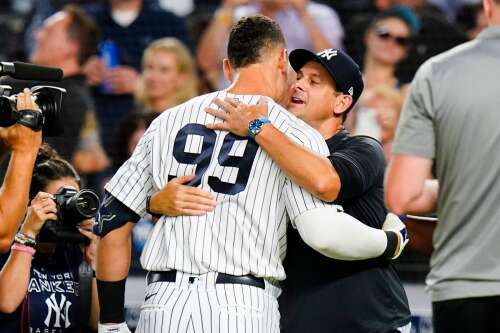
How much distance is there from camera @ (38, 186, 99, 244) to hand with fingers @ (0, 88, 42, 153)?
32 centimetres

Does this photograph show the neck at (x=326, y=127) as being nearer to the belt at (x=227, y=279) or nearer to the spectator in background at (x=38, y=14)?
the belt at (x=227, y=279)

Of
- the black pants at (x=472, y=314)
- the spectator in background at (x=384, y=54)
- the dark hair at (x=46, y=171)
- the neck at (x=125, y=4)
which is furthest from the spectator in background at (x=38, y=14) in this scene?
the black pants at (x=472, y=314)

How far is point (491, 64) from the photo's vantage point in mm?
2781

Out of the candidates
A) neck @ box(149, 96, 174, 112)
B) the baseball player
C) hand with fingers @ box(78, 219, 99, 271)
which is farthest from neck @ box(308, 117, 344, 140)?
neck @ box(149, 96, 174, 112)

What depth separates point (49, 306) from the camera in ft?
12.7

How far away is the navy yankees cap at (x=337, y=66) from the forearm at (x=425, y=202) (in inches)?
36.8

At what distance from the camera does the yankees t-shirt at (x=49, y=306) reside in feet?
12.6

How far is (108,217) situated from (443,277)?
4.22 feet

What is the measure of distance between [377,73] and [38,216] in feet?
12.6

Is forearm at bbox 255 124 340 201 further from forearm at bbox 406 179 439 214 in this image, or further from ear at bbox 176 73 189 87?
ear at bbox 176 73 189 87

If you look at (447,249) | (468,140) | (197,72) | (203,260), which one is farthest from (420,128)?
(197,72)

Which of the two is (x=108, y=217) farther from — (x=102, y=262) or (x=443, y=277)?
(x=443, y=277)

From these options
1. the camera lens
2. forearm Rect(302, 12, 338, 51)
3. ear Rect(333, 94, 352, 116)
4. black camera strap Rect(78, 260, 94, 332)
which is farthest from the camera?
forearm Rect(302, 12, 338, 51)

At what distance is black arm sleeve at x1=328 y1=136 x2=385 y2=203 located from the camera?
133 inches
